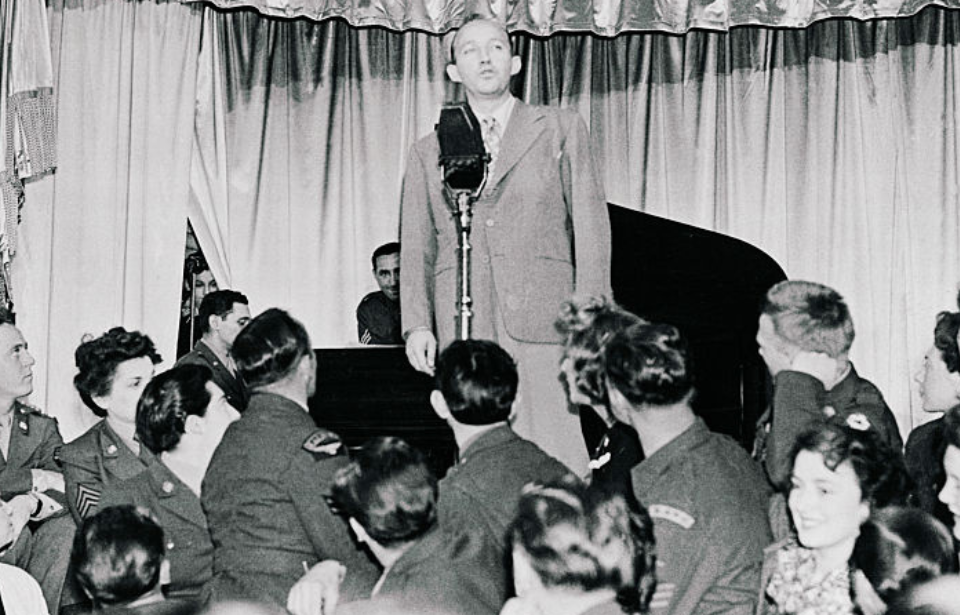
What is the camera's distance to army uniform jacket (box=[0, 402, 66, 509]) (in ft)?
13.6

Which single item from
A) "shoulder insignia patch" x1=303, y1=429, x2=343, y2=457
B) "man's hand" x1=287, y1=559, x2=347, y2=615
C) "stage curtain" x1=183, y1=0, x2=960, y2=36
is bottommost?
"man's hand" x1=287, y1=559, x2=347, y2=615

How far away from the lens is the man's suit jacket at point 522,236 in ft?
12.0

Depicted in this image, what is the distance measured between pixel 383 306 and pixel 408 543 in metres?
3.58

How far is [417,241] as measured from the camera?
3764 mm

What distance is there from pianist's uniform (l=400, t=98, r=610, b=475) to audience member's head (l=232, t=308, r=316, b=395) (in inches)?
26.6

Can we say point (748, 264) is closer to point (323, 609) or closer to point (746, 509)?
point (746, 509)

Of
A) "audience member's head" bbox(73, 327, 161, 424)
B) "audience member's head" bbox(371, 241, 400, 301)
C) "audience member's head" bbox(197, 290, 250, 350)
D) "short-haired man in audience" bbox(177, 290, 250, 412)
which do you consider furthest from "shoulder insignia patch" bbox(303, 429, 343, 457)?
"audience member's head" bbox(371, 241, 400, 301)

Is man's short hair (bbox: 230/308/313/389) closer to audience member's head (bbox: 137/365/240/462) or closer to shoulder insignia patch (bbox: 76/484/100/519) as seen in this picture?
audience member's head (bbox: 137/365/240/462)

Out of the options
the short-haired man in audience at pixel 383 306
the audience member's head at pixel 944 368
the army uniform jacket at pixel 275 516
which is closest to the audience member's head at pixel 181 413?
the army uniform jacket at pixel 275 516

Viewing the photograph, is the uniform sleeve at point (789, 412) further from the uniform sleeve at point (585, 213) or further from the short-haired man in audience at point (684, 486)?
the uniform sleeve at point (585, 213)

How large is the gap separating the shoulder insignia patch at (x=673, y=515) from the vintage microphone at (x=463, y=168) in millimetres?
889

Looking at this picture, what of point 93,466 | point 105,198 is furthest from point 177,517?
point 105,198

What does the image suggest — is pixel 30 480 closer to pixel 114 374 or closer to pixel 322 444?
pixel 114 374

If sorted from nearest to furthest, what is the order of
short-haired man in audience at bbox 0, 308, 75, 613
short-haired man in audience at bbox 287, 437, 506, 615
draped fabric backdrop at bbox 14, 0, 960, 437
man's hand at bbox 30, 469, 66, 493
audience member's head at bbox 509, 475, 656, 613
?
audience member's head at bbox 509, 475, 656, 613 → short-haired man in audience at bbox 287, 437, 506, 615 → short-haired man in audience at bbox 0, 308, 75, 613 → man's hand at bbox 30, 469, 66, 493 → draped fabric backdrop at bbox 14, 0, 960, 437
